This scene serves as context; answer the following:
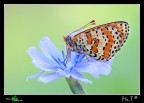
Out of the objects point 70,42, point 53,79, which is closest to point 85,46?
point 70,42

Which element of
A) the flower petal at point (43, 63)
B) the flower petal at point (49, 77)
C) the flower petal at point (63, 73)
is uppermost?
the flower petal at point (43, 63)

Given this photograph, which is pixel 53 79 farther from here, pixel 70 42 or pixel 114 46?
pixel 114 46
